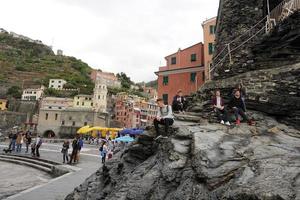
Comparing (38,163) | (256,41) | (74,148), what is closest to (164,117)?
(256,41)

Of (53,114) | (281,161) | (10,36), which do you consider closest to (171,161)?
(281,161)

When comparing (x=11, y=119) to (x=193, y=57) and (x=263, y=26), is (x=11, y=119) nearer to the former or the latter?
(x=193, y=57)

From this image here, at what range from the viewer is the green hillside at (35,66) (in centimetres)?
12325

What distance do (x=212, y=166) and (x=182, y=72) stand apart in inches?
1122

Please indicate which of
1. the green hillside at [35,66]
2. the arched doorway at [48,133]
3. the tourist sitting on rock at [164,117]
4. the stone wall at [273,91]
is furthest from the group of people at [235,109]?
the green hillside at [35,66]

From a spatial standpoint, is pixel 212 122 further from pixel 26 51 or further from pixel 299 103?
pixel 26 51

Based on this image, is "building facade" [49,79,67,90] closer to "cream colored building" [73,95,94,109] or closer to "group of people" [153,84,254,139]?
"cream colored building" [73,95,94,109]

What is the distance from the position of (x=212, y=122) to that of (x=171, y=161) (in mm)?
3580

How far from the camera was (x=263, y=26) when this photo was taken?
50.0 feet

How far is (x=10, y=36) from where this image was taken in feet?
564

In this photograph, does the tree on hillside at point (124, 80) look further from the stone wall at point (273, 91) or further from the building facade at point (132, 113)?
the stone wall at point (273, 91)

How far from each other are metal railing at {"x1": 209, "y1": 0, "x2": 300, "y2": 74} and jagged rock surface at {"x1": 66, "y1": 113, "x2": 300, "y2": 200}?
22.4ft

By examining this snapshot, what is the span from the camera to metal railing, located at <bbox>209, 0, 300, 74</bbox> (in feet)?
44.5

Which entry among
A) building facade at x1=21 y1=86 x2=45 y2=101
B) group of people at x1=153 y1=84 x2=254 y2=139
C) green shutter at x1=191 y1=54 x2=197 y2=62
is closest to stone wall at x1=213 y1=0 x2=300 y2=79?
group of people at x1=153 y1=84 x2=254 y2=139
